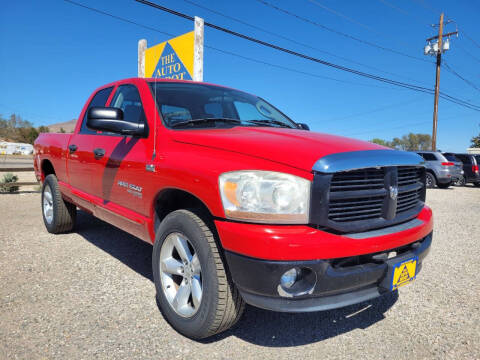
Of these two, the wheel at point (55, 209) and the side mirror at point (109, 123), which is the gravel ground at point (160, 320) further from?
the side mirror at point (109, 123)

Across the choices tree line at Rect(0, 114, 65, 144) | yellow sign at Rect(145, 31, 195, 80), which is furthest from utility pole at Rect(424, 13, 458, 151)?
tree line at Rect(0, 114, 65, 144)

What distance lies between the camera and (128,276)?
338cm

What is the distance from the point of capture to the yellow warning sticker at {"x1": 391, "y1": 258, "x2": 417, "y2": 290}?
210 cm

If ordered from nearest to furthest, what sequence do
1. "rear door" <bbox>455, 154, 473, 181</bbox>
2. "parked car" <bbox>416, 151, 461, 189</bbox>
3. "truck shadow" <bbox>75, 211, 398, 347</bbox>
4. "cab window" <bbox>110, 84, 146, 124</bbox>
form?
"truck shadow" <bbox>75, 211, 398, 347</bbox> < "cab window" <bbox>110, 84, 146, 124</bbox> < "parked car" <bbox>416, 151, 461, 189</bbox> < "rear door" <bbox>455, 154, 473, 181</bbox>

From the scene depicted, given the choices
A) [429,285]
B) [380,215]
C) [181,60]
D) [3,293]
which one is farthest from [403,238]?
[181,60]

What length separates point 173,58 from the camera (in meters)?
9.07

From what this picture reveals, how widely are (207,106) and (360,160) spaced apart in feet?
5.50

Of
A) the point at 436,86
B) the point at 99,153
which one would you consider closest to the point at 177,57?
the point at 99,153

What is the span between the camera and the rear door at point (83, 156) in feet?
11.9

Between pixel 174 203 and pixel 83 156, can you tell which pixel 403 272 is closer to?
pixel 174 203

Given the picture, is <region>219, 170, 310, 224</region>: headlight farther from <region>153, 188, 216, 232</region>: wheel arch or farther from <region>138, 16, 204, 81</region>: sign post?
<region>138, 16, 204, 81</region>: sign post

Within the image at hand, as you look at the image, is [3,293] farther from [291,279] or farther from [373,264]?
[373,264]

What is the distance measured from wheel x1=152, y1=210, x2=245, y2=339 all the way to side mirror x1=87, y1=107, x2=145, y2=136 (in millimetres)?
843

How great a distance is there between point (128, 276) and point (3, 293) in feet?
3.31
